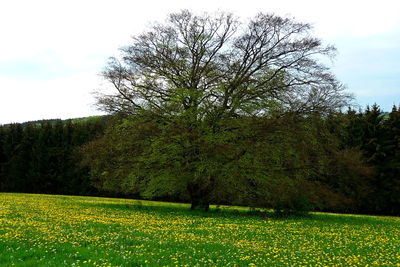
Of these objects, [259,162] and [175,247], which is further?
[259,162]

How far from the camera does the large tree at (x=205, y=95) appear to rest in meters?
28.0

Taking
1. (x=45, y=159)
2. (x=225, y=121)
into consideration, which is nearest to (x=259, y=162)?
(x=225, y=121)

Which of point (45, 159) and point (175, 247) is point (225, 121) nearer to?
point (175, 247)

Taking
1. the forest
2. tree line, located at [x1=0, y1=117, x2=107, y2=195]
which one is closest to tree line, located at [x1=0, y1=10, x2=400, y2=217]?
the forest

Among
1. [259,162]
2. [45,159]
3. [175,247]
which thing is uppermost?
[45,159]

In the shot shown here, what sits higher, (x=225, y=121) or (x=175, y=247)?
(x=225, y=121)

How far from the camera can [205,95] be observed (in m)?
29.8

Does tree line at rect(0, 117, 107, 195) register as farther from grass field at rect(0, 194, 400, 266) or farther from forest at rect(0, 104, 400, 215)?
grass field at rect(0, 194, 400, 266)

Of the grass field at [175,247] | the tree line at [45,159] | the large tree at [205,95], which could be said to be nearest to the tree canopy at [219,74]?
the large tree at [205,95]

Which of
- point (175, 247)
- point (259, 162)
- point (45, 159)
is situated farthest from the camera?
point (45, 159)

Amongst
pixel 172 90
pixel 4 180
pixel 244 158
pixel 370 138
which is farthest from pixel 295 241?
pixel 4 180

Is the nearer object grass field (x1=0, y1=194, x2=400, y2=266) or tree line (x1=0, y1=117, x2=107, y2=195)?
grass field (x1=0, y1=194, x2=400, y2=266)

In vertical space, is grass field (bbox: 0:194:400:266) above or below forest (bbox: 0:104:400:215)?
below

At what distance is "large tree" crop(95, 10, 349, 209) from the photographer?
1102 inches
